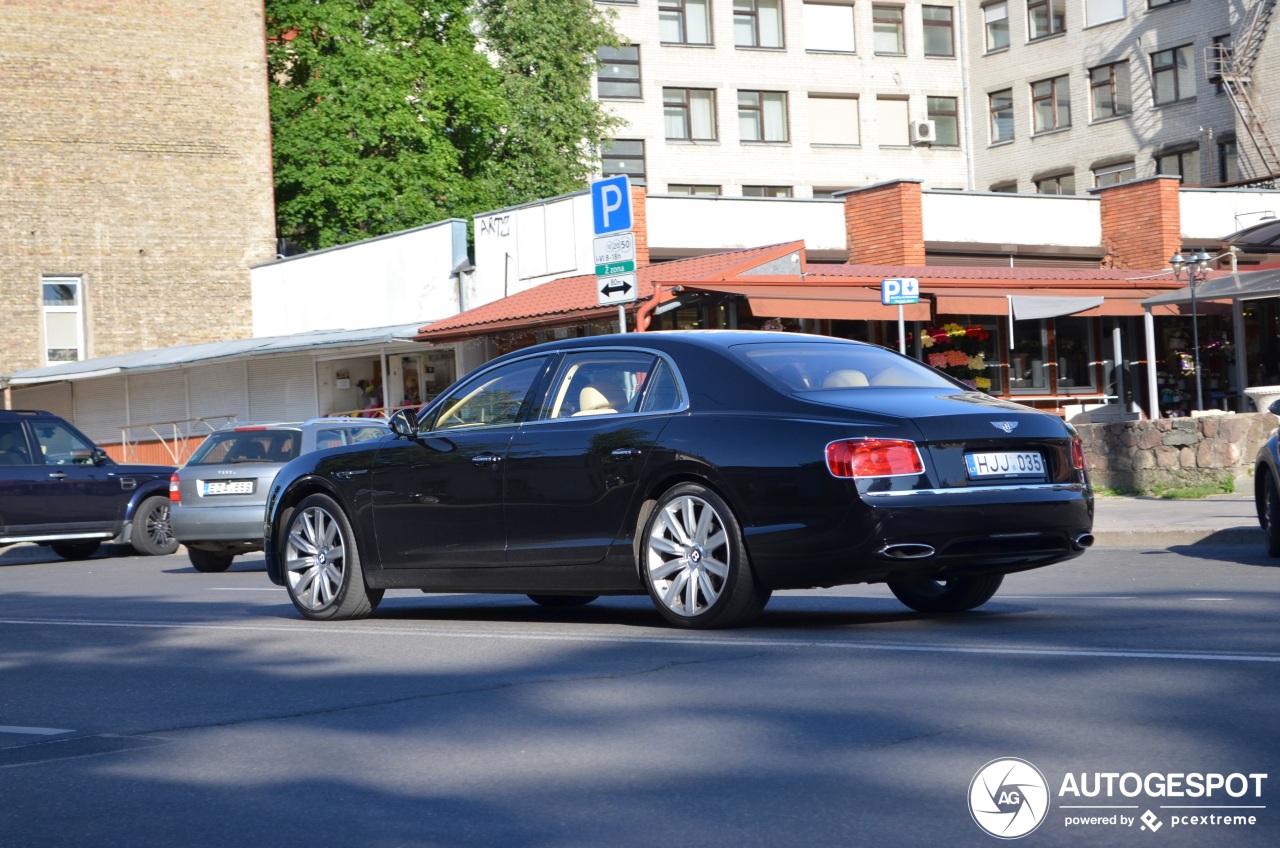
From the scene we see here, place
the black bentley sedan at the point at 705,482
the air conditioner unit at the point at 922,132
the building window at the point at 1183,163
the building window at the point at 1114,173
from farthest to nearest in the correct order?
the air conditioner unit at the point at 922,132 → the building window at the point at 1114,173 → the building window at the point at 1183,163 → the black bentley sedan at the point at 705,482

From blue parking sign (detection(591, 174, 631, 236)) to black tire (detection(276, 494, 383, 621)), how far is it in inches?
263

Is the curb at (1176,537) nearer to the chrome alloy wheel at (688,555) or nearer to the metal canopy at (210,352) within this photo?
the chrome alloy wheel at (688,555)

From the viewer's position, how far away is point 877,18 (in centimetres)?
5819

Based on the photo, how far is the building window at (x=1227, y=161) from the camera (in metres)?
50.1

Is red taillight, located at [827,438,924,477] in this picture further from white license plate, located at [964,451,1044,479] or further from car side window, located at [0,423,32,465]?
car side window, located at [0,423,32,465]

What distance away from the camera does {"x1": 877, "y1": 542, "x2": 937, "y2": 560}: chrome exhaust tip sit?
7.57m

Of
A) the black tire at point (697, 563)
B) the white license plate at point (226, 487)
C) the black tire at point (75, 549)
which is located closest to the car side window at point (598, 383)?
the black tire at point (697, 563)

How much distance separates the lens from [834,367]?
8562 millimetres

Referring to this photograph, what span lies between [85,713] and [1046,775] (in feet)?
13.1

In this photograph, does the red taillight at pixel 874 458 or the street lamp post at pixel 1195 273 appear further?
the street lamp post at pixel 1195 273

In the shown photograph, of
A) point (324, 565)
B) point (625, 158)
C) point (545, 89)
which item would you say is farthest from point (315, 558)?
point (625, 158)

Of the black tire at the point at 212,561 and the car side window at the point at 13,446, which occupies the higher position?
the car side window at the point at 13,446

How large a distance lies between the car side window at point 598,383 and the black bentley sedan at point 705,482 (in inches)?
0.5

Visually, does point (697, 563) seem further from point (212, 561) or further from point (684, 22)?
point (684, 22)
